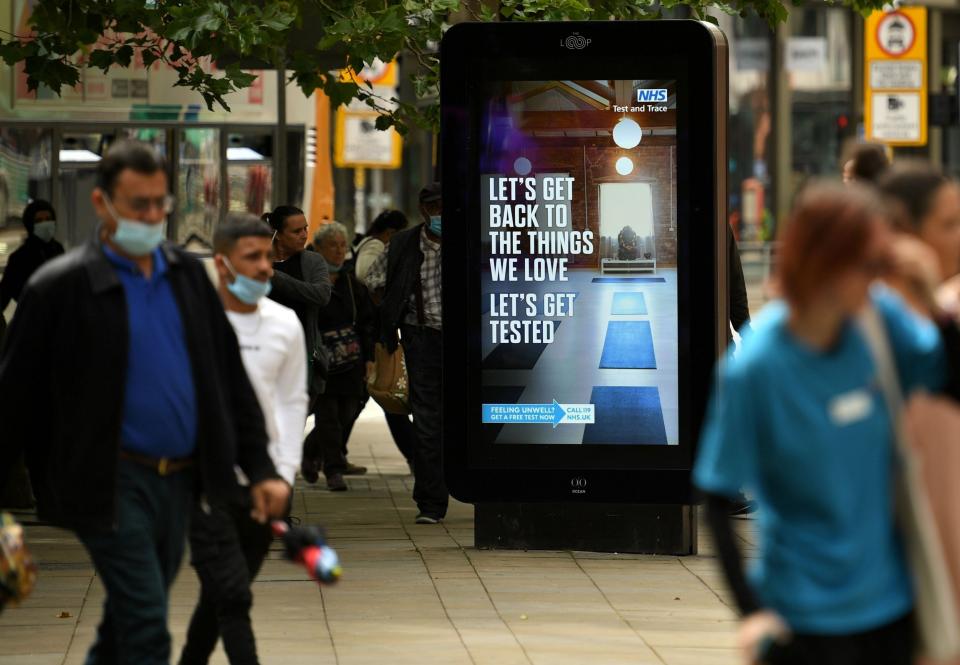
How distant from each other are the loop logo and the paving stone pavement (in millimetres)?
2358

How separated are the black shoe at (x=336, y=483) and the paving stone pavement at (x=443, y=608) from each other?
6.30 feet

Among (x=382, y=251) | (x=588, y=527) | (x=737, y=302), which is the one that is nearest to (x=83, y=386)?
(x=588, y=527)

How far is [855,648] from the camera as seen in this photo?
3676 mm

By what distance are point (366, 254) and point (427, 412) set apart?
249 centimetres

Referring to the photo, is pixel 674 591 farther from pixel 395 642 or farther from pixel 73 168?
pixel 73 168

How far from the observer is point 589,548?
9.68 metres

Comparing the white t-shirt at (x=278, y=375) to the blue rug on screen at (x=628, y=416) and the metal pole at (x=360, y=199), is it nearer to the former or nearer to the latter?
the blue rug on screen at (x=628, y=416)

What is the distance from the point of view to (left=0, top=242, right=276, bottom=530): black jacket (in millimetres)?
5020

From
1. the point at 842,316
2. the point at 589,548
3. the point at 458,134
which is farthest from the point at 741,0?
the point at 842,316

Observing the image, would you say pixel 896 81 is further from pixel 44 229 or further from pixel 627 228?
pixel 627 228

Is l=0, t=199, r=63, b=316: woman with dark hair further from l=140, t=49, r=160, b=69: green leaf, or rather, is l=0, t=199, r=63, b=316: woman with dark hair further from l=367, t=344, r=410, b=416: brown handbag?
l=140, t=49, r=160, b=69: green leaf

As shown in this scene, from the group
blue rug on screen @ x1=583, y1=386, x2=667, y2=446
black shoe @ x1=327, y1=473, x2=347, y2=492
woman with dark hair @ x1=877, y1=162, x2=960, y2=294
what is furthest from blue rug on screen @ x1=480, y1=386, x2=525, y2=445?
woman with dark hair @ x1=877, y1=162, x2=960, y2=294

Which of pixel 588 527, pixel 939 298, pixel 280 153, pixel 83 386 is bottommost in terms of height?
pixel 588 527

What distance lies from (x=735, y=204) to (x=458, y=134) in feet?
114
